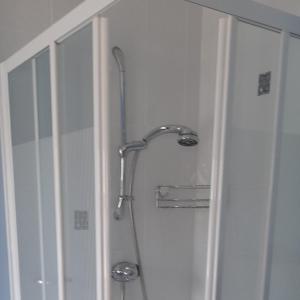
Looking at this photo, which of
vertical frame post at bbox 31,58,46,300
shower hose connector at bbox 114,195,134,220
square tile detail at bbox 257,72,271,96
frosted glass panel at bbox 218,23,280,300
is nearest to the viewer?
frosted glass panel at bbox 218,23,280,300

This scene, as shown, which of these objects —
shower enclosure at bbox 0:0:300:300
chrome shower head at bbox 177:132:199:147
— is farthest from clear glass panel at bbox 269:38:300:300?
chrome shower head at bbox 177:132:199:147

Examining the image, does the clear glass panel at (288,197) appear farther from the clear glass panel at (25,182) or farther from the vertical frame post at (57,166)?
the clear glass panel at (25,182)

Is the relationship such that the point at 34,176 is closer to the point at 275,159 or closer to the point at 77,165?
the point at 77,165

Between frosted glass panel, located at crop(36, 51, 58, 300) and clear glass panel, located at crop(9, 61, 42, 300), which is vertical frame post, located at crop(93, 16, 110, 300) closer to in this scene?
frosted glass panel, located at crop(36, 51, 58, 300)

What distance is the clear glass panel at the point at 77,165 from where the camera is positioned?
2.40 ft

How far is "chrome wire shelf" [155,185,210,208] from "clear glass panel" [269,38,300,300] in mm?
552

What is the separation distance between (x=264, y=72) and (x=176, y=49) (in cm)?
69

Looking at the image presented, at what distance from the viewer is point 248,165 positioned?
809 millimetres

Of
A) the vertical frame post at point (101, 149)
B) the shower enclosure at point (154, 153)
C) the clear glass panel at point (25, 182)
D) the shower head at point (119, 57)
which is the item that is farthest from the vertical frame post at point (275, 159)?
the clear glass panel at point (25, 182)

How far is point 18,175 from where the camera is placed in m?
1.18

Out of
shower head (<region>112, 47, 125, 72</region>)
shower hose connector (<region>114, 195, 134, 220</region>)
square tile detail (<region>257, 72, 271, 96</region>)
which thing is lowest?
shower hose connector (<region>114, 195, 134, 220</region>)

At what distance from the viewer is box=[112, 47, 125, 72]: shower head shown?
1260mm

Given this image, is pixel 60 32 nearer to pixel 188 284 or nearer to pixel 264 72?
pixel 264 72

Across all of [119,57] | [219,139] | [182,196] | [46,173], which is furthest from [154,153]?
[219,139]
